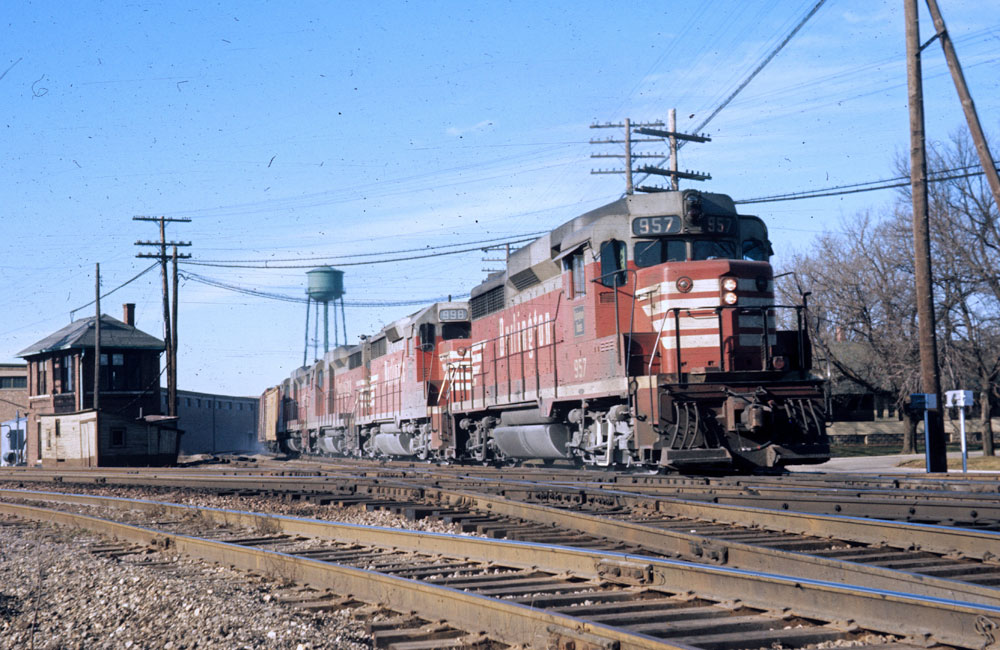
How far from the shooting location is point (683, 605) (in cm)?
542

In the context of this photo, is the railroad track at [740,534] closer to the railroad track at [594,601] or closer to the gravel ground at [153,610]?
the railroad track at [594,601]

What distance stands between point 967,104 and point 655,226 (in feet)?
17.2

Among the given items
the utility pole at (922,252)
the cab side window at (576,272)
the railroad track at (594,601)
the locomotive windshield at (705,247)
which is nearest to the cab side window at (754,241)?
the locomotive windshield at (705,247)

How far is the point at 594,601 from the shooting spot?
5.62 metres

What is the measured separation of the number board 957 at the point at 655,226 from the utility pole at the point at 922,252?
506 centimetres

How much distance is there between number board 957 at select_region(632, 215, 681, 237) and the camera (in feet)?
44.3

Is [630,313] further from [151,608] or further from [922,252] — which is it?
[151,608]

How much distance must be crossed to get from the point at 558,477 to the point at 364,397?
57.5 feet

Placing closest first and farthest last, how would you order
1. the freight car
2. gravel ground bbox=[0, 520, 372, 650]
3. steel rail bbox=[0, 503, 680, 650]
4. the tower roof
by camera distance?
steel rail bbox=[0, 503, 680, 650], gravel ground bbox=[0, 520, 372, 650], the freight car, the tower roof

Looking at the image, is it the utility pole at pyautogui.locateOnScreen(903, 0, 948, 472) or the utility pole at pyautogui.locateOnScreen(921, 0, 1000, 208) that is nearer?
the utility pole at pyautogui.locateOnScreen(921, 0, 1000, 208)

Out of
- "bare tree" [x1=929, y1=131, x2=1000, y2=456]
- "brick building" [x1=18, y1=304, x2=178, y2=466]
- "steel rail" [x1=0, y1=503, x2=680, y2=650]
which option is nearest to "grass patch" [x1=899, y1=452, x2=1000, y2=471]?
"bare tree" [x1=929, y1=131, x2=1000, y2=456]

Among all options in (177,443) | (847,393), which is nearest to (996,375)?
(847,393)

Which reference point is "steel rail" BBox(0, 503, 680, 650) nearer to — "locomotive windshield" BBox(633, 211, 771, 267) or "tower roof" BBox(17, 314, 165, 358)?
"locomotive windshield" BBox(633, 211, 771, 267)

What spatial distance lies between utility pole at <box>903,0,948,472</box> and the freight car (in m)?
3.19
